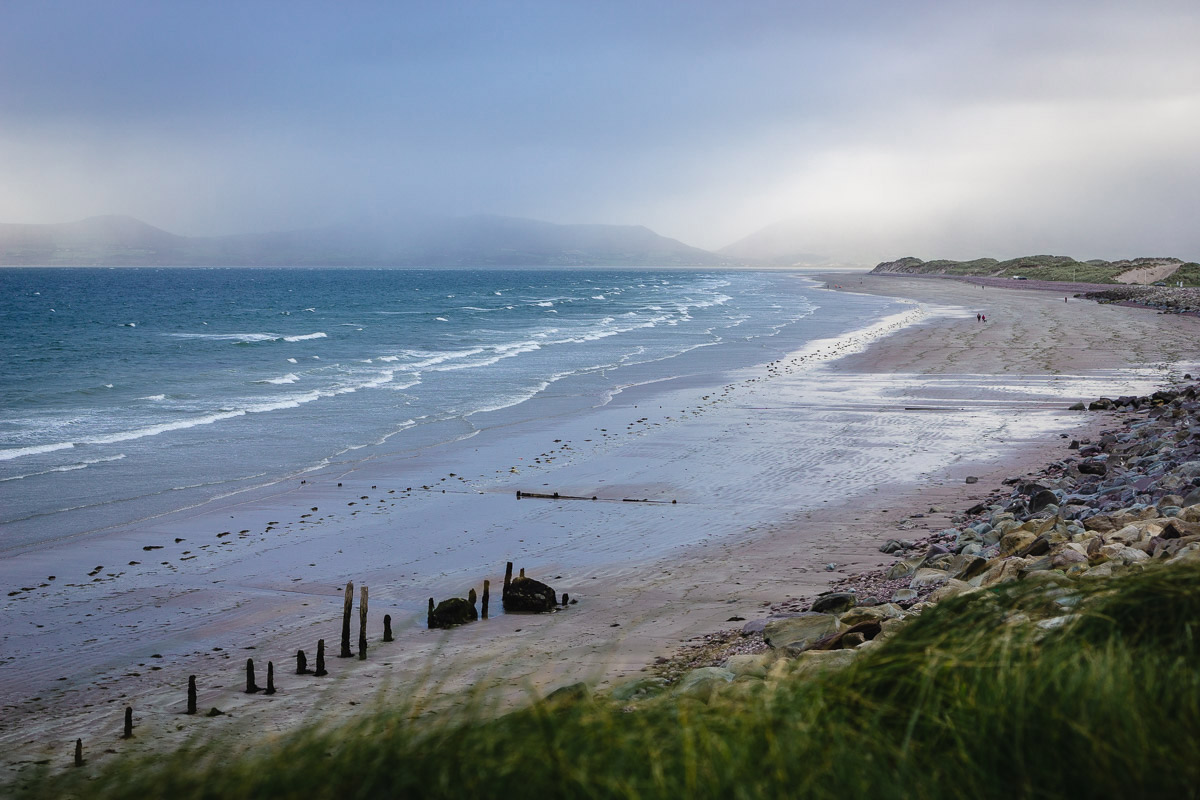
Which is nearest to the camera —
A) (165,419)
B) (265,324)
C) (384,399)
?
(165,419)

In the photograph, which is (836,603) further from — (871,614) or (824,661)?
(824,661)

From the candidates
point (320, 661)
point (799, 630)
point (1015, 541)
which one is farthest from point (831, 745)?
point (320, 661)

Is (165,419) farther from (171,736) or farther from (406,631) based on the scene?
(171,736)

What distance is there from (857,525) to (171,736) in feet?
34.9

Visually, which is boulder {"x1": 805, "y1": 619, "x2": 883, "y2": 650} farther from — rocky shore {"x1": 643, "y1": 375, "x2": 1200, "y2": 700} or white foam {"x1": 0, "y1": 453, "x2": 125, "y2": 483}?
white foam {"x1": 0, "y1": 453, "x2": 125, "y2": 483}

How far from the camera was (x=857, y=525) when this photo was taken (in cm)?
1545

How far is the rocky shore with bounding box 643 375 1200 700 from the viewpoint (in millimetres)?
6852

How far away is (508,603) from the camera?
12.3 meters

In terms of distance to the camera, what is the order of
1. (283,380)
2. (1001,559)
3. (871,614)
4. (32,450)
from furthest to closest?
(283,380) → (32,450) → (1001,559) → (871,614)

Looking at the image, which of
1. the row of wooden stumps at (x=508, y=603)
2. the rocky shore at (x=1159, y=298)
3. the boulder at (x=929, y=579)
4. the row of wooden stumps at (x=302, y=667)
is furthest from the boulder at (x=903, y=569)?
the rocky shore at (x=1159, y=298)

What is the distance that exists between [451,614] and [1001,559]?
6.43 metres

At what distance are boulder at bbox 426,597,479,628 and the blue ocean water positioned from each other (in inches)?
344

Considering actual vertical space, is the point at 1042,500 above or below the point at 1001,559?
below

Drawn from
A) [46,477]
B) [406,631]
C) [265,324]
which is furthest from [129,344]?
[406,631]
